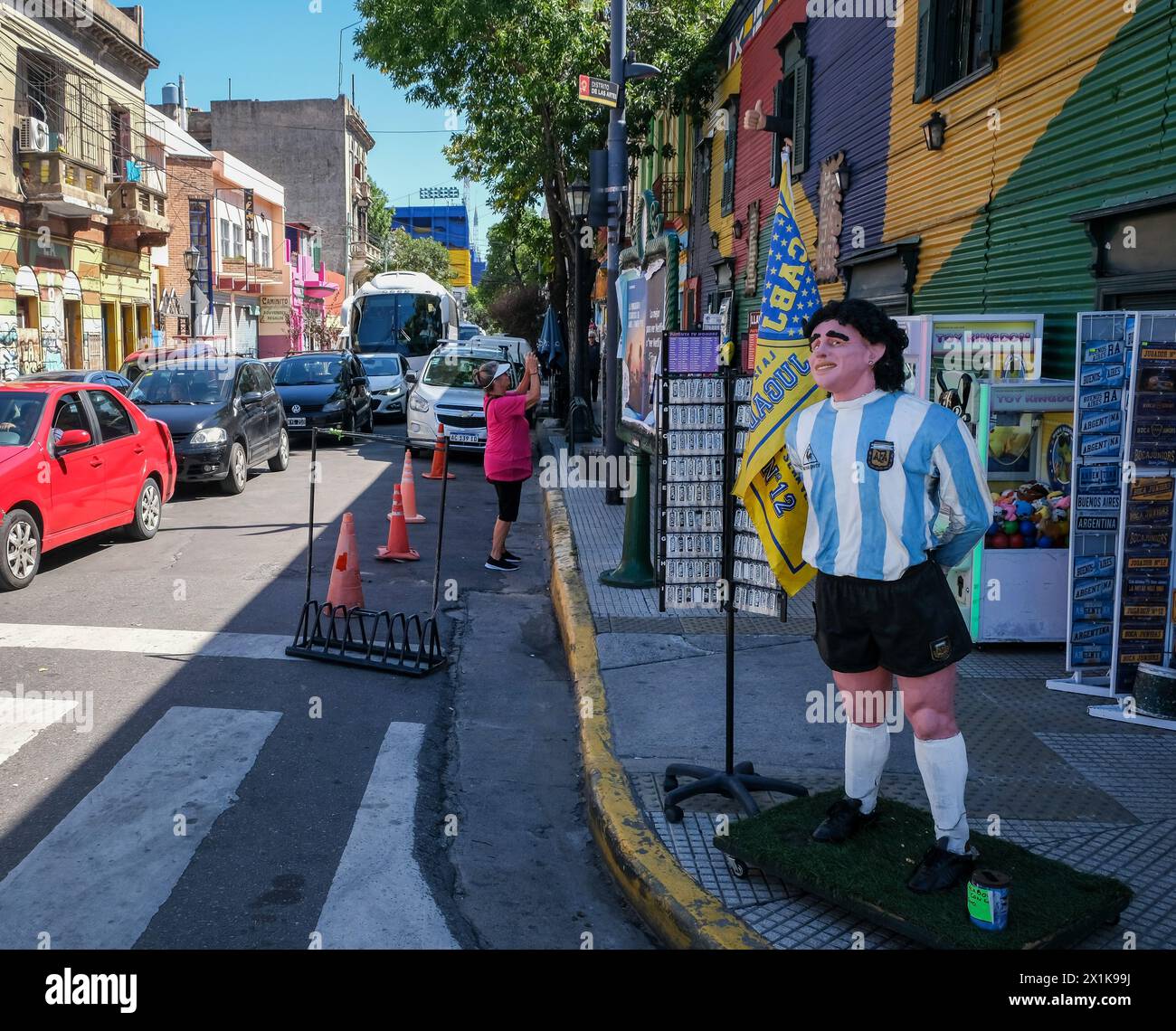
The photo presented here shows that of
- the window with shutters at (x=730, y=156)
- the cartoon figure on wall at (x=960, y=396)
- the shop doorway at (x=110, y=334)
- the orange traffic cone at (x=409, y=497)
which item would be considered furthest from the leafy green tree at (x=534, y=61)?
the cartoon figure on wall at (x=960, y=396)

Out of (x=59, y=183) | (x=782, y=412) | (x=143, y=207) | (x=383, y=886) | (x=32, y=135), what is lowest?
(x=383, y=886)

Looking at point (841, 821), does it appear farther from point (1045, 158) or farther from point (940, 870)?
point (1045, 158)

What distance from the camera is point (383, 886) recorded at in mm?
4320

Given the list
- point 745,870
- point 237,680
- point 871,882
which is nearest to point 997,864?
point 871,882

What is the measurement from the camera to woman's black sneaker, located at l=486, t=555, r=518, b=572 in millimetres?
10664

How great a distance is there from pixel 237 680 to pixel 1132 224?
625 cm

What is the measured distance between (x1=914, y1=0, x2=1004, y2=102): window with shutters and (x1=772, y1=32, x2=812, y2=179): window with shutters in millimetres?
3983

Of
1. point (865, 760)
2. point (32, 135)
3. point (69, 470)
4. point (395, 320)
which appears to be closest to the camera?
point (865, 760)

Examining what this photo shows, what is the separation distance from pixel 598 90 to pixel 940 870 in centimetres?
1094

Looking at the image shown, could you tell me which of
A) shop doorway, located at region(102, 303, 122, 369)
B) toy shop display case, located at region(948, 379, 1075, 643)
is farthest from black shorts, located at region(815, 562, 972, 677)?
shop doorway, located at region(102, 303, 122, 369)

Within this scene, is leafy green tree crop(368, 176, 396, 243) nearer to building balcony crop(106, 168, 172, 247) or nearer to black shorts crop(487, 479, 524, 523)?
building balcony crop(106, 168, 172, 247)

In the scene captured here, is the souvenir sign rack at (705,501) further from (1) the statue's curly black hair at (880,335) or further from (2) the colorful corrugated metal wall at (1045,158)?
(2) the colorful corrugated metal wall at (1045,158)

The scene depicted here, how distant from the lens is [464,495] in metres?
15.6

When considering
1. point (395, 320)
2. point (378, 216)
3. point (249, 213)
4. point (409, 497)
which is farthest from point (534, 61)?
point (378, 216)
